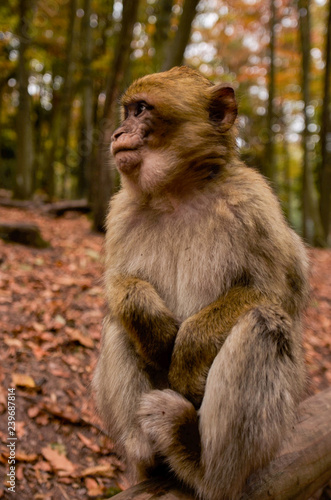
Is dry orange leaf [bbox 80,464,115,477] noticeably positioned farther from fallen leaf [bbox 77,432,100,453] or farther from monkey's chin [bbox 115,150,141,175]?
monkey's chin [bbox 115,150,141,175]

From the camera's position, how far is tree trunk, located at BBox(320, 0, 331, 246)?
932 cm

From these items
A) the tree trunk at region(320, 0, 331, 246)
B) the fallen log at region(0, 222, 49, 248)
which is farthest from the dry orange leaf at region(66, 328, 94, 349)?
the tree trunk at region(320, 0, 331, 246)

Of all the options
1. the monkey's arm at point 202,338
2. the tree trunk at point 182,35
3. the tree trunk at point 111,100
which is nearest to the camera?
the monkey's arm at point 202,338

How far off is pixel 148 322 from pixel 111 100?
5982mm

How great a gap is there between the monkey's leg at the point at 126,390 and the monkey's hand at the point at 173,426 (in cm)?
14

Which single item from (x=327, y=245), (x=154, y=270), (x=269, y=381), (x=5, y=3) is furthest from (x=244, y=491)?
(x=5, y=3)

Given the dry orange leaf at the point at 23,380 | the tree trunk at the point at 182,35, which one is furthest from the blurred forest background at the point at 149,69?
the dry orange leaf at the point at 23,380

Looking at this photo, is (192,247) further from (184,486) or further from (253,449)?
(184,486)

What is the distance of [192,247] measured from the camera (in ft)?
7.43

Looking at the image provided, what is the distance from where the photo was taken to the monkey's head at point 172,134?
228 cm

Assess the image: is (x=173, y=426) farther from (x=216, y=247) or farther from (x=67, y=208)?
(x=67, y=208)

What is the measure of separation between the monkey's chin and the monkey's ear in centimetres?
47

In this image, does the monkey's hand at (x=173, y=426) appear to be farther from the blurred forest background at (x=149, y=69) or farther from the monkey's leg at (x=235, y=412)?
the blurred forest background at (x=149, y=69)

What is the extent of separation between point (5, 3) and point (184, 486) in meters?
14.5
